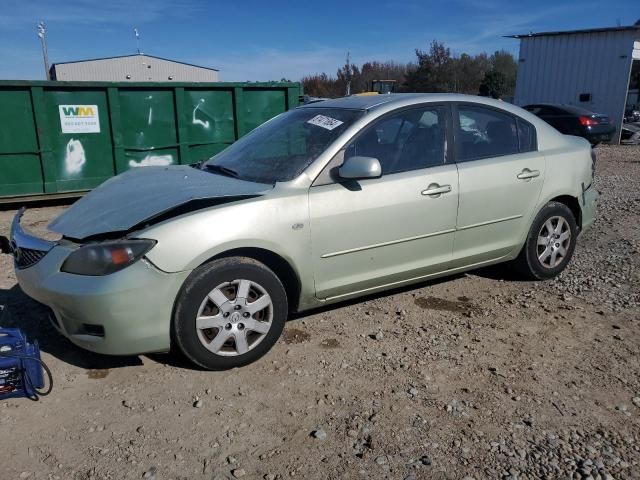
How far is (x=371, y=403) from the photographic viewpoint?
3012 mm

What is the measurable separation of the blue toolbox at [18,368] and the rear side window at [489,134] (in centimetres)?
317

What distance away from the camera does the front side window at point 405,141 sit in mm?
3816

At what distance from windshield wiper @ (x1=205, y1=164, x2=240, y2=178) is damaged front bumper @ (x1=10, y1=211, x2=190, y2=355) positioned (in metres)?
1.06

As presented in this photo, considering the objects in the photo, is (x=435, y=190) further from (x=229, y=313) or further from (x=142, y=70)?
(x=142, y=70)

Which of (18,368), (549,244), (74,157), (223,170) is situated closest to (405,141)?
(223,170)

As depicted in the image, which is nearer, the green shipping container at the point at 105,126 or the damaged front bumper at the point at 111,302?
the damaged front bumper at the point at 111,302

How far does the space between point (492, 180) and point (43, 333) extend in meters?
3.53

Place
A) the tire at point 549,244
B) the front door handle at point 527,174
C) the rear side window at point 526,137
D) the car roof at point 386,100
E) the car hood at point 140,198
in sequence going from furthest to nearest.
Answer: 1. the tire at point 549,244
2. the rear side window at point 526,137
3. the front door handle at point 527,174
4. the car roof at point 386,100
5. the car hood at point 140,198

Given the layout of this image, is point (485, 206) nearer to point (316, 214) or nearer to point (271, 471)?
point (316, 214)

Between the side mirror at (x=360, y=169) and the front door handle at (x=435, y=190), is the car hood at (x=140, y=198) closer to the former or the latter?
the side mirror at (x=360, y=169)

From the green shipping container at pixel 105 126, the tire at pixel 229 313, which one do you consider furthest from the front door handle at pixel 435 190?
the green shipping container at pixel 105 126

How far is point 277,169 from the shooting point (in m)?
3.76

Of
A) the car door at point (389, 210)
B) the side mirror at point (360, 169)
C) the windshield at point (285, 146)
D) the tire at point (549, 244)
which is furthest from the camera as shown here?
the tire at point (549, 244)

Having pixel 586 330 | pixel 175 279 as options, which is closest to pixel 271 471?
pixel 175 279
